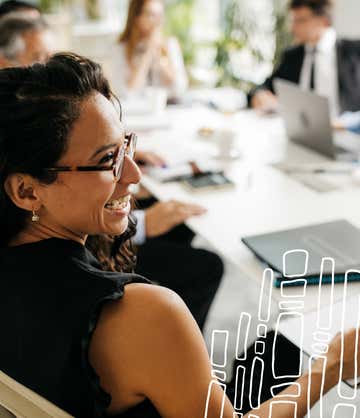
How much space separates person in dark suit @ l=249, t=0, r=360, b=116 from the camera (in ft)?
10.5

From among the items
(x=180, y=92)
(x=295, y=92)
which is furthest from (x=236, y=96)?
(x=295, y=92)

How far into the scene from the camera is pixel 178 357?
2.76ft

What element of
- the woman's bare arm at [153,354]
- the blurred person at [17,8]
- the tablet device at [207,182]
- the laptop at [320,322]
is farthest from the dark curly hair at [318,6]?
the woman's bare arm at [153,354]

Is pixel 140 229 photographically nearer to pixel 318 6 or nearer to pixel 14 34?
pixel 14 34

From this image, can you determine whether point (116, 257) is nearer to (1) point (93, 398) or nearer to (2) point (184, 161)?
(1) point (93, 398)

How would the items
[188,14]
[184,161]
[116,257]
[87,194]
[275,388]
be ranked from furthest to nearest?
[188,14], [184,161], [116,257], [275,388], [87,194]

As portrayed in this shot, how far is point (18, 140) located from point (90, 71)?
0.71 feet

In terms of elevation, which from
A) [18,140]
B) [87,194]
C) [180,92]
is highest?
[18,140]

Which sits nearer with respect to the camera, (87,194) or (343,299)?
(87,194)

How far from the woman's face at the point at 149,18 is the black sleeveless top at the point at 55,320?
276 centimetres

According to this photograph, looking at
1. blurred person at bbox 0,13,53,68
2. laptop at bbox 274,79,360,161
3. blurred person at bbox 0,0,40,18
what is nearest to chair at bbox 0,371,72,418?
laptop at bbox 274,79,360,161

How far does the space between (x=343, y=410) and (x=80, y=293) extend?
0.58 meters

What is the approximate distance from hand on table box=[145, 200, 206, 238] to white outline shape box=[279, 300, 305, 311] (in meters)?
0.54

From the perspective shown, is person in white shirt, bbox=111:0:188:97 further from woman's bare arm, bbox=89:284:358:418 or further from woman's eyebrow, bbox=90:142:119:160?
woman's bare arm, bbox=89:284:358:418
